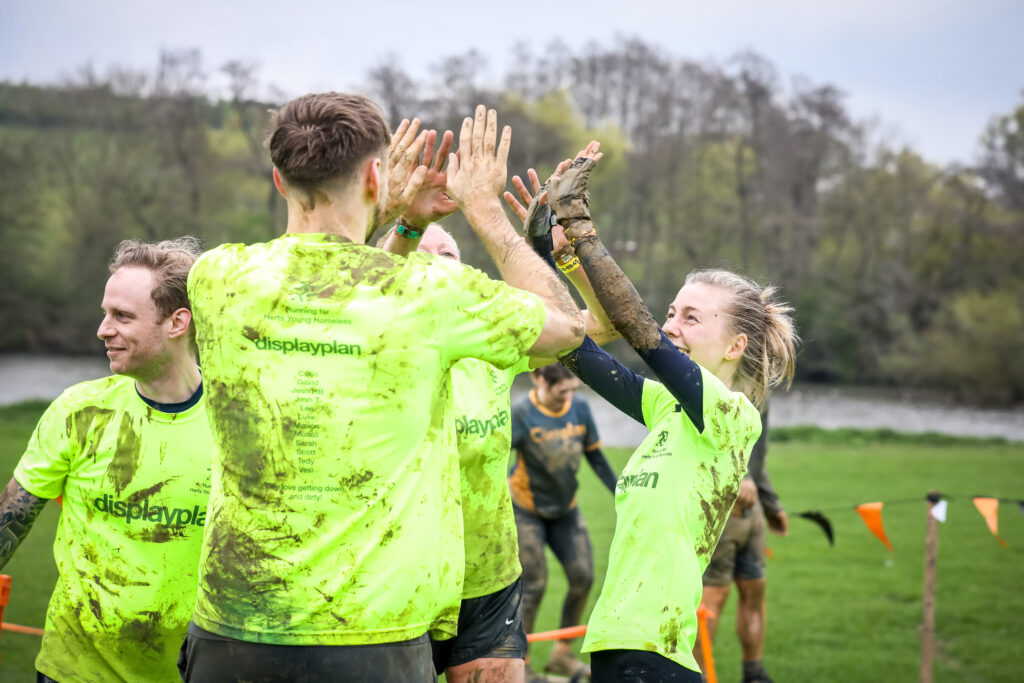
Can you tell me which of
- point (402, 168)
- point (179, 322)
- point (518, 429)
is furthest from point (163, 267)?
point (518, 429)

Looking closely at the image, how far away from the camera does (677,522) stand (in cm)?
274

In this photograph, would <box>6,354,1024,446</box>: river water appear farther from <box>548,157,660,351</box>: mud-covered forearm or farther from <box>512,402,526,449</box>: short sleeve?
<box>548,157,660,351</box>: mud-covered forearm

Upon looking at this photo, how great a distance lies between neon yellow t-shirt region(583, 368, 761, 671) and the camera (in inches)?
105

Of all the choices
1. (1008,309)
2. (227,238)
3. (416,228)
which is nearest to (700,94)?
(1008,309)

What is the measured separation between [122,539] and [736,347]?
217 cm

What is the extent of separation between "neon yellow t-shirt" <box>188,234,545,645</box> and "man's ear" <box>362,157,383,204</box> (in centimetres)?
15

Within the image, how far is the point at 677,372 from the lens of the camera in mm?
2576

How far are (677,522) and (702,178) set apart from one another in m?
38.8

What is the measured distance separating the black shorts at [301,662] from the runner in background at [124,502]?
0.98m

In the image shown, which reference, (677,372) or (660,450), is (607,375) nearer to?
(660,450)

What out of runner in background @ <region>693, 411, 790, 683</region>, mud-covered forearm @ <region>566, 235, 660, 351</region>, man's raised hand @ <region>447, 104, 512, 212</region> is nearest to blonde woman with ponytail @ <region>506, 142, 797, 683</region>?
mud-covered forearm @ <region>566, 235, 660, 351</region>

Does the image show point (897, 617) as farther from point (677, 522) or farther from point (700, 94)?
point (700, 94)

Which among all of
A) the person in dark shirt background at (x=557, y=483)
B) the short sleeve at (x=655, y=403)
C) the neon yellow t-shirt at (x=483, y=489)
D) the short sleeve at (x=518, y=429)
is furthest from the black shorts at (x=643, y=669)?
the short sleeve at (x=518, y=429)

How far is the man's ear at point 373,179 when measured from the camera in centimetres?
203
